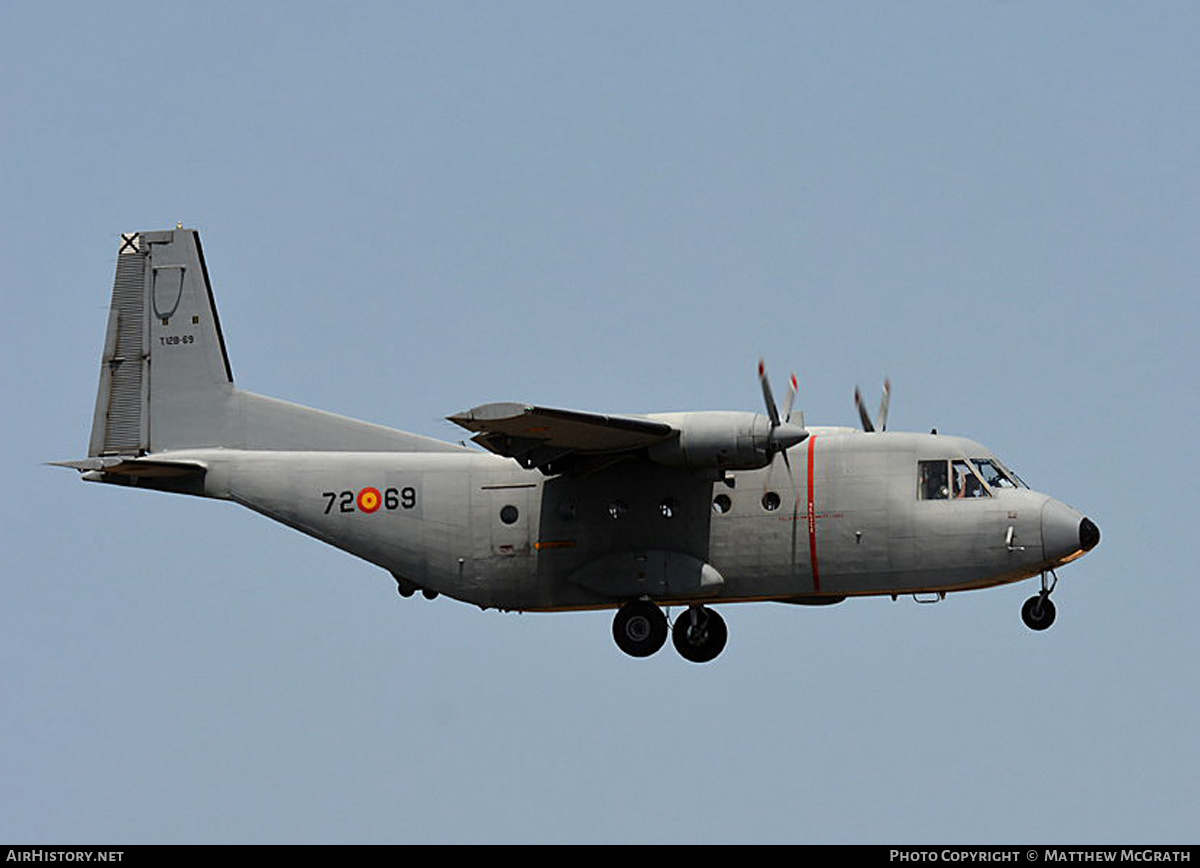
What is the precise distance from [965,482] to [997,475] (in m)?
0.45

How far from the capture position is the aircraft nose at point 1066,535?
27047mm

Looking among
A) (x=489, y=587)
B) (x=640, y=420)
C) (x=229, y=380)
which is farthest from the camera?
(x=229, y=380)

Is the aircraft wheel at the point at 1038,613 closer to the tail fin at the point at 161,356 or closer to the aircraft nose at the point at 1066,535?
the aircraft nose at the point at 1066,535

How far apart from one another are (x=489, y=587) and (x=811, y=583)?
13.6 feet

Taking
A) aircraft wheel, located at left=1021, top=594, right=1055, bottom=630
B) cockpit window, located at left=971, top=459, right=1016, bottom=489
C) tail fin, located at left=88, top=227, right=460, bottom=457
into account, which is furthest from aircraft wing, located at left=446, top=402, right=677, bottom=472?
aircraft wheel, located at left=1021, top=594, right=1055, bottom=630

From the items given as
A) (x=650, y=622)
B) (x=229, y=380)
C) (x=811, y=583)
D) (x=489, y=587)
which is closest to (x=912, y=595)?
(x=811, y=583)

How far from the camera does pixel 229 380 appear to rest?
101 feet

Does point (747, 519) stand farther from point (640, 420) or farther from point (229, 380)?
point (229, 380)

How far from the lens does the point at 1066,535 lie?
27.0 metres

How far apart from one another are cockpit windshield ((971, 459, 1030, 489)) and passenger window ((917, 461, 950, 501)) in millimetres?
444

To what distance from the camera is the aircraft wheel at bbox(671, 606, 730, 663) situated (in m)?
28.4

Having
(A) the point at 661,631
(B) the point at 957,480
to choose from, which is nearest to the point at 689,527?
(A) the point at 661,631

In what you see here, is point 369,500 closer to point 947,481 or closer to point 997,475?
point 947,481

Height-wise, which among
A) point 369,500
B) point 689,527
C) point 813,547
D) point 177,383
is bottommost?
point 813,547
